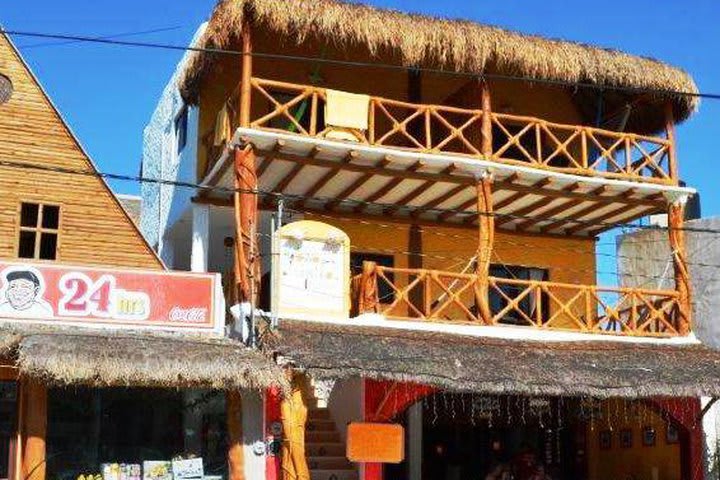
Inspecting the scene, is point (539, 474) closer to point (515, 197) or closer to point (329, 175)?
point (515, 197)

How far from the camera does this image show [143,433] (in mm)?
15242

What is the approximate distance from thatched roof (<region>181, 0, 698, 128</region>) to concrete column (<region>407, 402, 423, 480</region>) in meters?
5.98

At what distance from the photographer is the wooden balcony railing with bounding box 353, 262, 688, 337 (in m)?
16.5

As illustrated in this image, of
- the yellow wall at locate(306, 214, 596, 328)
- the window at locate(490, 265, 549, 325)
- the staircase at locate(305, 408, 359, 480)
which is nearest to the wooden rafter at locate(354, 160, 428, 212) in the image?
the yellow wall at locate(306, 214, 596, 328)

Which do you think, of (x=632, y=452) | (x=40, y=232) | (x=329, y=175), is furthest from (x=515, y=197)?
(x=40, y=232)

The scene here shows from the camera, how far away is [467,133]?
67.1ft

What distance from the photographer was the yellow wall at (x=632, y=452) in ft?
61.9

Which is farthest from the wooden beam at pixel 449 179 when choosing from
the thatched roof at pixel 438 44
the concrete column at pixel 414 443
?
the concrete column at pixel 414 443

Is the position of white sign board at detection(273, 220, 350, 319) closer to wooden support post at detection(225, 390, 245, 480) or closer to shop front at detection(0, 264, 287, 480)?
shop front at detection(0, 264, 287, 480)

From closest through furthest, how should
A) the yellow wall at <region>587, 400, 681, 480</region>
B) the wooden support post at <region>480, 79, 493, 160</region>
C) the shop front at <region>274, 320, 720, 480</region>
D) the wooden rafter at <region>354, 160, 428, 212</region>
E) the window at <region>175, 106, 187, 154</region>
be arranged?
1. the shop front at <region>274, 320, 720, 480</region>
2. the wooden rafter at <region>354, 160, 428, 212</region>
3. the wooden support post at <region>480, 79, 493, 160</region>
4. the yellow wall at <region>587, 400, 681, 480</region>
5. the window at <region>175, 106, 187, 154</region>

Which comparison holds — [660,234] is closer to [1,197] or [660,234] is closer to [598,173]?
[598,173]

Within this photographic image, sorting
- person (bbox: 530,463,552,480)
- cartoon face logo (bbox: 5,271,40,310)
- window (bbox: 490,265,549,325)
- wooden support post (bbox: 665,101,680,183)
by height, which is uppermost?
wooden support post (bbox: 665,101,680,183)

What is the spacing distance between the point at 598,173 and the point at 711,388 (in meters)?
3.98

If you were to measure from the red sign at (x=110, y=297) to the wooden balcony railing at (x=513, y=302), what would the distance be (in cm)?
247
